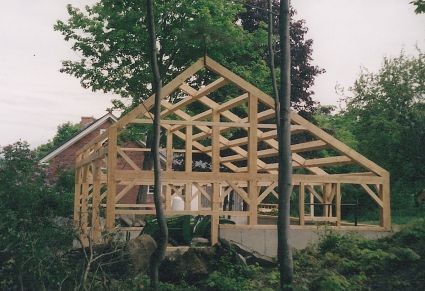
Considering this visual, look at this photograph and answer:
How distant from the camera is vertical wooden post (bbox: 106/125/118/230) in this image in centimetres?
1301

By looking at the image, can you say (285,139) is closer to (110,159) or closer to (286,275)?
(286,275)

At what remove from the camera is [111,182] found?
43.3 feet

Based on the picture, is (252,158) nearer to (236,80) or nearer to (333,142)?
(236,80)

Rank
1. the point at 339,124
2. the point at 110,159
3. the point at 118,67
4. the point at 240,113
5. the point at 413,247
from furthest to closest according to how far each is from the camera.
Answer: the point at 339,124, the point at 240,113, the point at 118,67, the point at 110,159, the point at 413,247

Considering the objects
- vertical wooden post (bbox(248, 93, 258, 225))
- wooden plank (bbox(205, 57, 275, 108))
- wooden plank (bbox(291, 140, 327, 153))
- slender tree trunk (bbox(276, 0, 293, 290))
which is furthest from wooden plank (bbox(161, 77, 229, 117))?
slender tree trunk (bbox(276, 0, 293, 290))

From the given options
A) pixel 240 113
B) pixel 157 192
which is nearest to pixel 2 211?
pixel 157 192

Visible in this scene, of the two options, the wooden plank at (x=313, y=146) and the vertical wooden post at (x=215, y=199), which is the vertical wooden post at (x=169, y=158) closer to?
the vertical wooden post at (x=215, y=199)

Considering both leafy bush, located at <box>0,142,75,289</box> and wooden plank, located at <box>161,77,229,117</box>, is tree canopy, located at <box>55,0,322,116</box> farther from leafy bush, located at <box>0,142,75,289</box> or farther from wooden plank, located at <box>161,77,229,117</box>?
leafy bush, located at <box>0,142,75,289</box>

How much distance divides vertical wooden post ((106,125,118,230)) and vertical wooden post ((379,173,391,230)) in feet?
24.8

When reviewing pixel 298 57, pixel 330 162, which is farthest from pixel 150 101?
pixel 298 57

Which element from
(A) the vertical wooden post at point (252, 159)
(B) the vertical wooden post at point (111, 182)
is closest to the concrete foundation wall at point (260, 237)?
(A) the vertical wooden post at point (252, 159)

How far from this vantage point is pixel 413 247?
38.6 ft

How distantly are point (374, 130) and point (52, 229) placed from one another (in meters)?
26.3

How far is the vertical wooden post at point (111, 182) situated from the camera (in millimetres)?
13008
